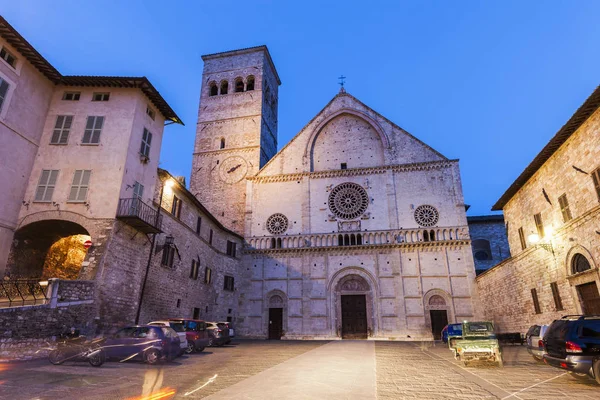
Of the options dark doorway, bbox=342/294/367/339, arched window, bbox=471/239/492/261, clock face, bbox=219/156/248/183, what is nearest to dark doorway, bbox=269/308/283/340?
dark doorway, bbox=342/294/367/339

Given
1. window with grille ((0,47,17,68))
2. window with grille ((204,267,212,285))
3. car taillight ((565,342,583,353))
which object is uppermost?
window with grille ((0,47,17,68))

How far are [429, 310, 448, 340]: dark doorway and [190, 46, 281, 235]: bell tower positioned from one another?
17.2 metres

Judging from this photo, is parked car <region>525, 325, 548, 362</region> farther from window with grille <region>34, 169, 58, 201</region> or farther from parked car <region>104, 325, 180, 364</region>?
window with grille <region>34, 169, 58, 201</region>

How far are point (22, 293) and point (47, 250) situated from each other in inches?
130

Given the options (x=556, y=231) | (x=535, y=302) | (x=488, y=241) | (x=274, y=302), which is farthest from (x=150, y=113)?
(x=488, y=241)

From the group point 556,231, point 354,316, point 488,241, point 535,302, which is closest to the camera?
point 556,231

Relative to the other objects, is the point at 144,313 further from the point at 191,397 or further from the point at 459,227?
the point at 459,227

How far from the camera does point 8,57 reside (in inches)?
610

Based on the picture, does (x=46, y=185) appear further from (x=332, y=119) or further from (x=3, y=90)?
(x=332, y=119)

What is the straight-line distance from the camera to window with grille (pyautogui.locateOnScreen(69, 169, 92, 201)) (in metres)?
16.1

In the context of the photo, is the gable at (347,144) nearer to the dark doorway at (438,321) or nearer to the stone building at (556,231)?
the stone building at (556,231)

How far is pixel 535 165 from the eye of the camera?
1697 centimetres

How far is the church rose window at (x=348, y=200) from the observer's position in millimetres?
28812

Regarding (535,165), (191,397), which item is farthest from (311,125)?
(191,397)
